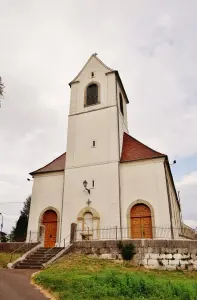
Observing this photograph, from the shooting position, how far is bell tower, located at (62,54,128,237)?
19.1 meters

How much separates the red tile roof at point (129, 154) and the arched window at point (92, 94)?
14.3 ft

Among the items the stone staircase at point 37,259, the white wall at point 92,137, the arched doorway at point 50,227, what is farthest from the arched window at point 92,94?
the stone staircase at point 37,259

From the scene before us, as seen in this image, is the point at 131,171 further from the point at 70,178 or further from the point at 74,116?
the point at 74,116

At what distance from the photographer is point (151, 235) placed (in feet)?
56.4

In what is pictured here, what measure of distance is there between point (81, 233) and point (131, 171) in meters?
5.68

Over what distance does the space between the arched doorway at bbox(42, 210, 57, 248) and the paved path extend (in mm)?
8624

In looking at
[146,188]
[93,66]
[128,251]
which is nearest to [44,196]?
[146,188]

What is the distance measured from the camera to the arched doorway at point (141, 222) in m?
17.4

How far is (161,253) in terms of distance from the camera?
42.5 feet

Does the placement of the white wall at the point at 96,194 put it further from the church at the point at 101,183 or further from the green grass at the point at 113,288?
the green grass at the point at 113,288

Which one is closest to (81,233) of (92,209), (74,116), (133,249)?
(92,209)

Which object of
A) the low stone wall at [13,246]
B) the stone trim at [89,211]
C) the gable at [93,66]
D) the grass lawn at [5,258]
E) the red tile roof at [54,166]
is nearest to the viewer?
the grass lawn at [5,258]

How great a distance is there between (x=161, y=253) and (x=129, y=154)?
8951 mm

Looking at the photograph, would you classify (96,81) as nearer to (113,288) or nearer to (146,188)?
(146,188)
